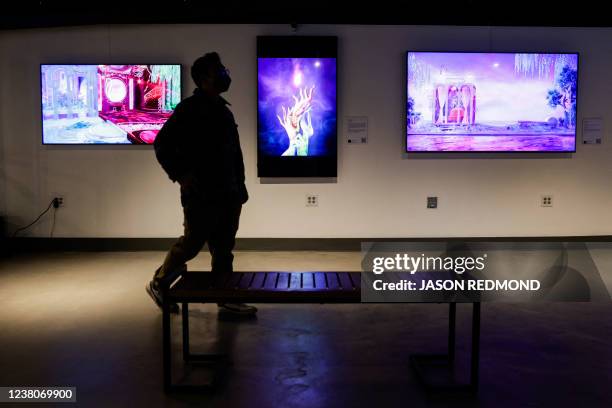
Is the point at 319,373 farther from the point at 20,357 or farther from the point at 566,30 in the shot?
the point at 566,30

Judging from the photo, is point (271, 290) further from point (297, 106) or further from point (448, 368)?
point (297, 106)

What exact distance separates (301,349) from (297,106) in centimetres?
332

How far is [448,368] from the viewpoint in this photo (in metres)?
2.65

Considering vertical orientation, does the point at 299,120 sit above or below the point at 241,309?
above

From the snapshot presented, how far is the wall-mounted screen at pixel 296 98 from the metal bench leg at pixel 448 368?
3.33 meters

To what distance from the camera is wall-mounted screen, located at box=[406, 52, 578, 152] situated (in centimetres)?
568

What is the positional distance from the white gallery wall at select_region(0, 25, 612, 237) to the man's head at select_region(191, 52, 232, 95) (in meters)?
2.59

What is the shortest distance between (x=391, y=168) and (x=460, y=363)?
11.0 ft

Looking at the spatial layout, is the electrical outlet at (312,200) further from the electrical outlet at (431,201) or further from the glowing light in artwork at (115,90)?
the glowing light in artwork at (115,90)

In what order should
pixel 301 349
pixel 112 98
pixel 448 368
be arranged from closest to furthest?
pixel 448 368 → pixel 301 349 → pixel 112 98

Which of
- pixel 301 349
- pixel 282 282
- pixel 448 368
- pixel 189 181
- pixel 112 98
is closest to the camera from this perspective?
pixel 282 282

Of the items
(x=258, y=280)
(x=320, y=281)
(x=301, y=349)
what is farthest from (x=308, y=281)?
(x=301, y=349)

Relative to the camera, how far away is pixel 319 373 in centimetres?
257

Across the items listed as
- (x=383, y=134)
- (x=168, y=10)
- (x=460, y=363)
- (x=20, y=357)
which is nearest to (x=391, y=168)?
(x=383, y=134)
